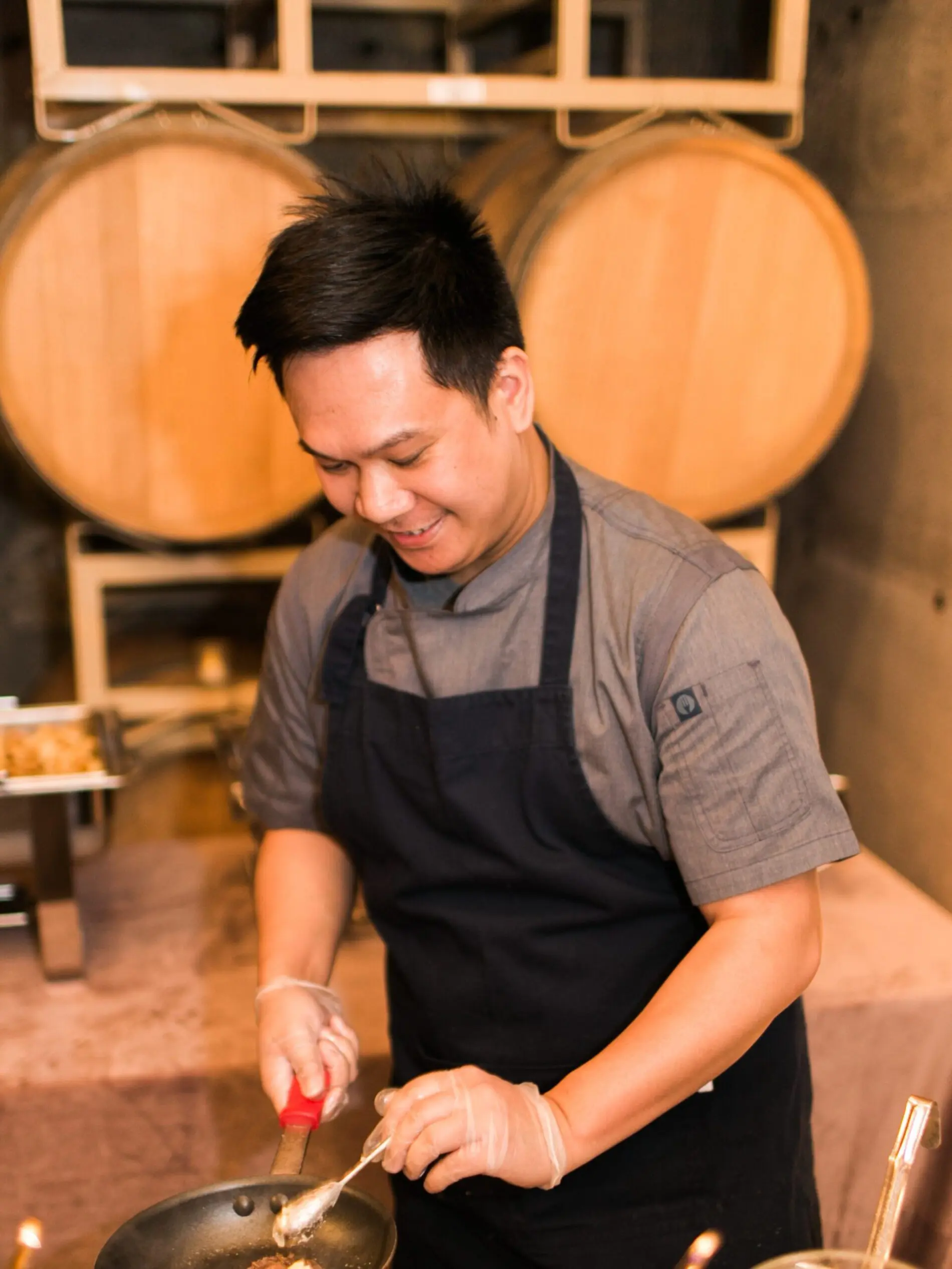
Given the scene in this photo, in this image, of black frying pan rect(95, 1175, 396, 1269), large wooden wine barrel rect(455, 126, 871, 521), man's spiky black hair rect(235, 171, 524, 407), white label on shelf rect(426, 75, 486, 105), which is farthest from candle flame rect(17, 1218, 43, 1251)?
white label on shelf rect(426, 75, 486, 105)

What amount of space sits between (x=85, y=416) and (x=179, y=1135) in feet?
3.87

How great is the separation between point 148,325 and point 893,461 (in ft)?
4.75

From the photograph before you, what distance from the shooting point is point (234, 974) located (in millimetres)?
2051

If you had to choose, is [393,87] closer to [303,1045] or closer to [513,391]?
[513,391]

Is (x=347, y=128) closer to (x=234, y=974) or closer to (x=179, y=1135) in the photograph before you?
(x=234, y=974)

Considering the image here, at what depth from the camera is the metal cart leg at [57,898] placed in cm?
196

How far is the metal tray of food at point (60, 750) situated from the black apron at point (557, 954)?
1.94ft

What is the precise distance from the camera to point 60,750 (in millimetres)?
1968

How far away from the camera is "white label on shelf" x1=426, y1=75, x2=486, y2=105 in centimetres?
218

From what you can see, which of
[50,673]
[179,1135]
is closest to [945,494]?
[179,1135]

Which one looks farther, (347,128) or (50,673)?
(50,673)

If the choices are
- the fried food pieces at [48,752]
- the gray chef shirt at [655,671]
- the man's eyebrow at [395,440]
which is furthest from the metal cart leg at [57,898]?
the man's eyebrow at [395,440]

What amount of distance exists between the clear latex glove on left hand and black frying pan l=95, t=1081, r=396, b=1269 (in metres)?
0.06

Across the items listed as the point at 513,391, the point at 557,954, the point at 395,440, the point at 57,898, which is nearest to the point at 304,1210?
the point at 557,954
